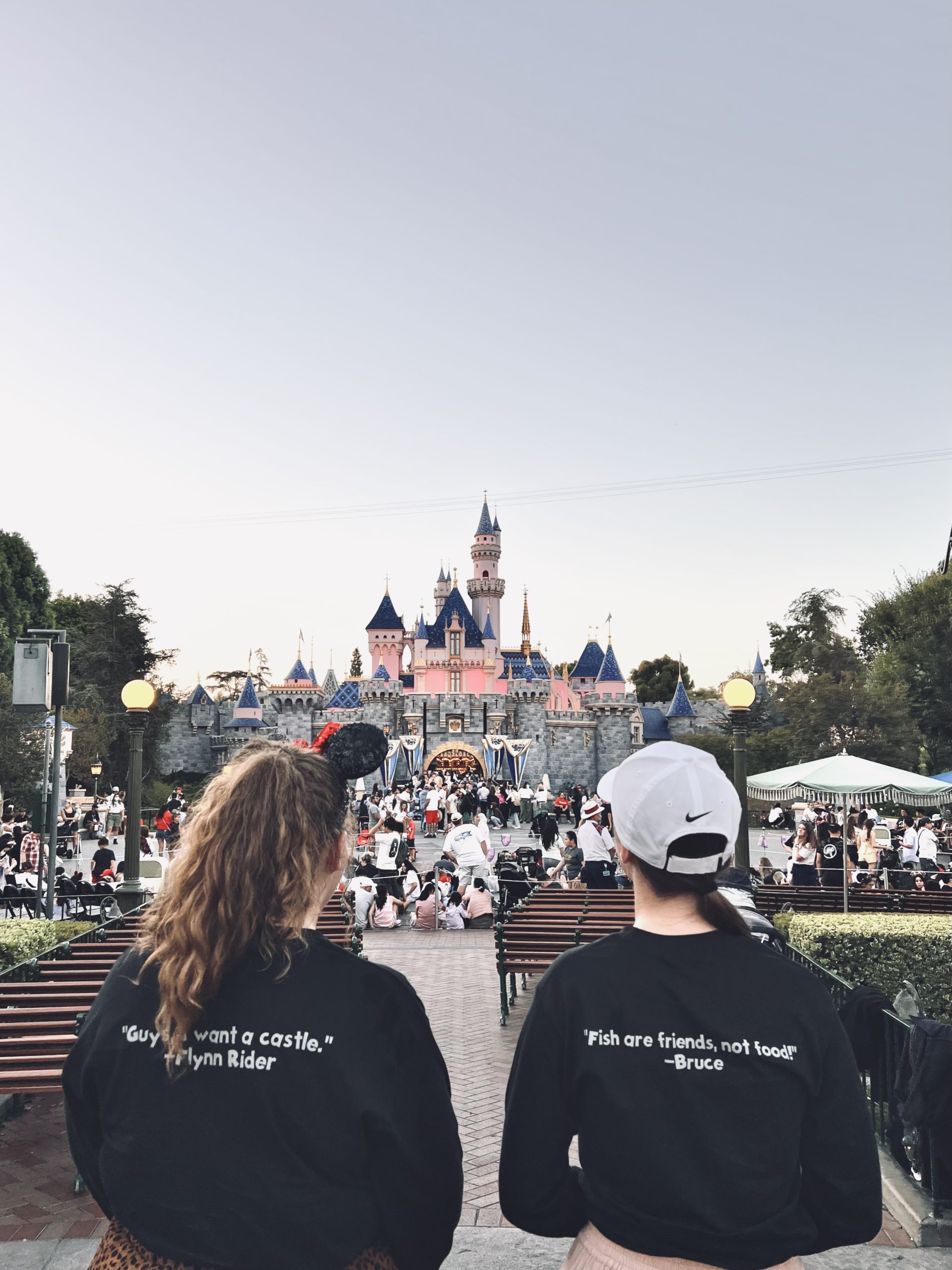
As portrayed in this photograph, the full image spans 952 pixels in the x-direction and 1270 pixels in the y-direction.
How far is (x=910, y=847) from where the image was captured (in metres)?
16.0

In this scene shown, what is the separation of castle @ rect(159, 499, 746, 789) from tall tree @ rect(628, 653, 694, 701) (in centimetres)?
1260

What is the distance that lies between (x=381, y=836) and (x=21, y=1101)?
9.15 meters

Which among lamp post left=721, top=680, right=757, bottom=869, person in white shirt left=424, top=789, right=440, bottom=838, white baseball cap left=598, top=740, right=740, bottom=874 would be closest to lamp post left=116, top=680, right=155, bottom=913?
lamp post left=721, top=680, right=757, bottom=869

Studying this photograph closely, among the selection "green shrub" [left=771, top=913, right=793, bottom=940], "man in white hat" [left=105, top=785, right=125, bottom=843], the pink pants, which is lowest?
"man in white hat" [left=105, top=785, right=125, bottom=843]

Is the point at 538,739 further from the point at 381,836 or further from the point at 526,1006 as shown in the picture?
the point at 526,1006

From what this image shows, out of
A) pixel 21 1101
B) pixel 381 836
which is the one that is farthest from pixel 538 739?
pixel 21 1101

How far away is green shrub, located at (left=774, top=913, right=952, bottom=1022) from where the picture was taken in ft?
21.4

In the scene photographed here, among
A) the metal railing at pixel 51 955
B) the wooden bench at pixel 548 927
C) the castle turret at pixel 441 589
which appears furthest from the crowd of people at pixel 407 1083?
the castle turret at pixel 441 589

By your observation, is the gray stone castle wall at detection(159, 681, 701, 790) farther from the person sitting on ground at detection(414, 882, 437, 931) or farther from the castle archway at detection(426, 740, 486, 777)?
the person sitting on ground at detection(414, 882, 437, 931)

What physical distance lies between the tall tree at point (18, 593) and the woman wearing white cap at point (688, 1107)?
40.3 metres

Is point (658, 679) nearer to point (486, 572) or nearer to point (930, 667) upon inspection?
point (486, 572)

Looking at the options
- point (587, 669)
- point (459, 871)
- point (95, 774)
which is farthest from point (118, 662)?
point (459, 871)

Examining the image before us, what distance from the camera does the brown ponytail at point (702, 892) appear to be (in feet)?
6.27

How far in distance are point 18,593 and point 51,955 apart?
4037 cm
